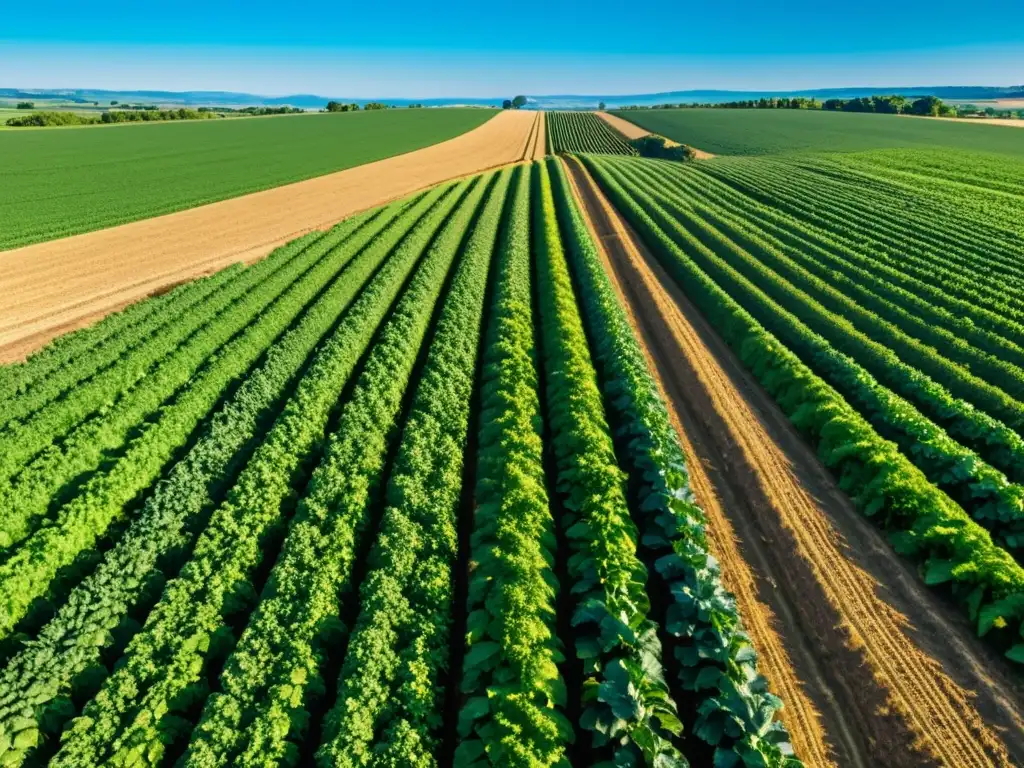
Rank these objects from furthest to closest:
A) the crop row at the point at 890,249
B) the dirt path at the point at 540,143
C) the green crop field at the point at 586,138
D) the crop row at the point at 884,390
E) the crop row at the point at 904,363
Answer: the green crop field at the point at 586,138
the dirt path at the point at 540,143
the crop row at the point at 890,249
the crop row at the point at 904,363
the crop row at the point at 884,390

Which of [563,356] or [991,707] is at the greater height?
[563,356]

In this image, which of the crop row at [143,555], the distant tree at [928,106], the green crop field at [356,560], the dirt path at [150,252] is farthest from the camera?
the distant tree at [928,106]

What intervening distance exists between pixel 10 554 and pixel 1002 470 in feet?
76.0

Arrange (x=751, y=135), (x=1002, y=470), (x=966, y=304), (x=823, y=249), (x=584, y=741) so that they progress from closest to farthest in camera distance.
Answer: (x=584, y=741) → (x=1002, y=470) → (x=966, y=304) → (x=823, y=249) → (x=751, y=135)

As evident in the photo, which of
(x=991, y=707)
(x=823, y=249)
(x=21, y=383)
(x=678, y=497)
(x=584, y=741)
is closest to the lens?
(x=584, y=741)

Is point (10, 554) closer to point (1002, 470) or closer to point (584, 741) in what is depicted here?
point (584, 741)

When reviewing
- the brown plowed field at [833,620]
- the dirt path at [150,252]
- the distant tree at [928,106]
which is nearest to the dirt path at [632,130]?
the dirt path at [150,252]

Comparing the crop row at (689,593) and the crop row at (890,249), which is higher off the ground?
the crop row at (890,249)

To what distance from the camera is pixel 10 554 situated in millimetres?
10734

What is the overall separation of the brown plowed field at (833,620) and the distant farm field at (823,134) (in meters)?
84.7

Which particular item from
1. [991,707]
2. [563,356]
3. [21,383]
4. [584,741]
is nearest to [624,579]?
[584,741]

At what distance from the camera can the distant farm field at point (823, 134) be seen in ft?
281

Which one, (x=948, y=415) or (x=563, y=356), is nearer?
(x=948, y=415)

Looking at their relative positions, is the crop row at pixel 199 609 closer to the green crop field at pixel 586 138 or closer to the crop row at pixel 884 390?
the crop row at pixel 884 390
